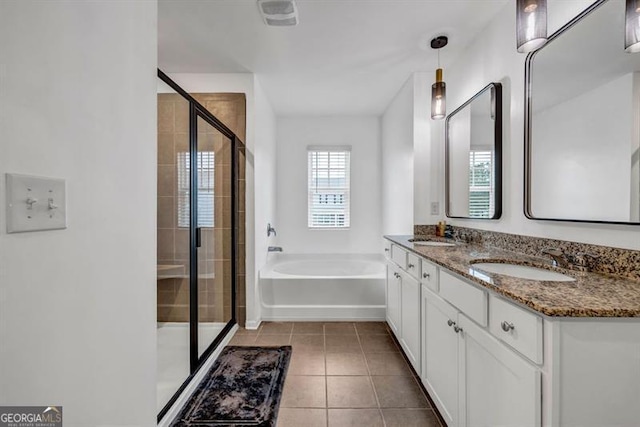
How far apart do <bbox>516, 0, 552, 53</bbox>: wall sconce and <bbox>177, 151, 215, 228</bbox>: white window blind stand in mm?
2092

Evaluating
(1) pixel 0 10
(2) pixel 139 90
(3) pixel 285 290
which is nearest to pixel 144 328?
(2) pixel 139 90

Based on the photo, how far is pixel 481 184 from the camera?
2.12 m

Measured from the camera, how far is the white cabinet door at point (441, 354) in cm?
138

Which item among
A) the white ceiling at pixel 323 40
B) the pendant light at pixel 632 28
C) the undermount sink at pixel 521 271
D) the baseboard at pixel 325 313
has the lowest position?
the baseboard at pixel 325 313

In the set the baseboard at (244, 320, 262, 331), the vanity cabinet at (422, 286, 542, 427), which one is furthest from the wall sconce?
the baseboard at (244, 320, 262, 331)

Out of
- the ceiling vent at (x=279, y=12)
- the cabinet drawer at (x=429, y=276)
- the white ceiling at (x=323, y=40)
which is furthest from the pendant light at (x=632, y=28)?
the ceiling vent at (x=279, y=12)

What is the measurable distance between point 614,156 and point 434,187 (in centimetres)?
158

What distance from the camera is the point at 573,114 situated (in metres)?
1.35

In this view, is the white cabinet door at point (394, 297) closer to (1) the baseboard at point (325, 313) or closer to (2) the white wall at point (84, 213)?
(1) the baseboard at point (325, 313)

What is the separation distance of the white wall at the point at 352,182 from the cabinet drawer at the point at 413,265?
2.11 metres

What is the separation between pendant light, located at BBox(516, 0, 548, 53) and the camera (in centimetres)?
124

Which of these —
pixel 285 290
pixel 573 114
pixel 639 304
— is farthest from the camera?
pixel 285 290

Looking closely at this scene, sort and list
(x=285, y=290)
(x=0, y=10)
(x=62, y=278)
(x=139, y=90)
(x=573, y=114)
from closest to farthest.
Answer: (x=0, y=10)
(x=62, y=278)
(x=139, y=90)
(x=573, y=114)
(x=285, y=290)

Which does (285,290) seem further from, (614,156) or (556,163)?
(614,156)
